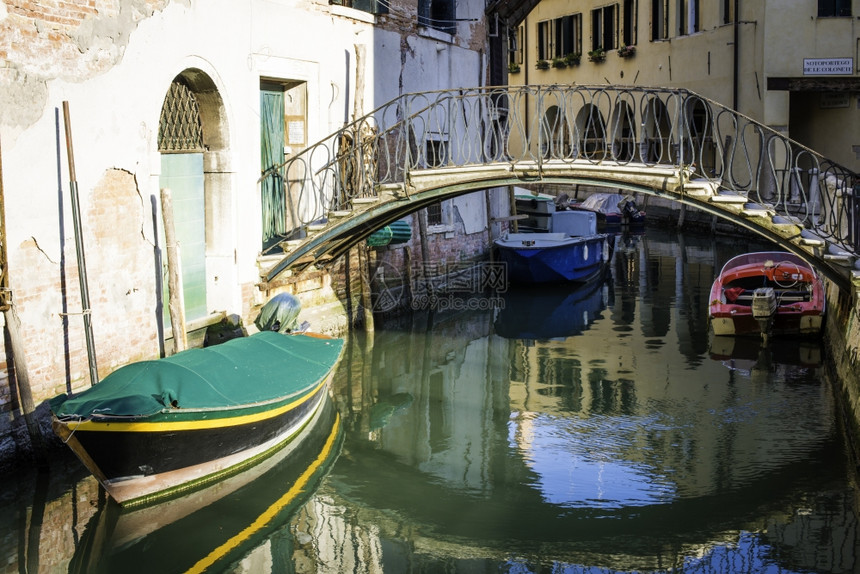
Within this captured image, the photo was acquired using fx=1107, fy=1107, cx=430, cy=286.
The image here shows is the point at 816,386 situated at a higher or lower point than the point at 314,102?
lower

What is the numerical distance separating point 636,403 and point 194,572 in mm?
4764

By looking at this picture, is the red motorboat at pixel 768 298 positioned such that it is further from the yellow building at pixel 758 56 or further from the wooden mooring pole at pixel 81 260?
the wooden mooring pole at pixel 81 260

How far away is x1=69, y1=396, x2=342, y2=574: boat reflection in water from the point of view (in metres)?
6.60

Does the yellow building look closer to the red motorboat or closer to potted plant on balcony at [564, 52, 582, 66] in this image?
potted plant on balcony at [564, 52, 582, 66]

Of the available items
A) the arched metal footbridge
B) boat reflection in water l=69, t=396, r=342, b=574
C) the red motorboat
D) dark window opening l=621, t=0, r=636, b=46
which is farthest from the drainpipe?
boat reflection in water l=69, t=396, r=342, b=574

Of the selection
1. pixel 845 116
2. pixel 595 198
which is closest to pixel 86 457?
pixel 845 116

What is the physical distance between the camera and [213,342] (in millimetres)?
9938

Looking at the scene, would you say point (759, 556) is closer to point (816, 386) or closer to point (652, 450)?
point (652, 450)

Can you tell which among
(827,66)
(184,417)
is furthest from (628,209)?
(184,417)

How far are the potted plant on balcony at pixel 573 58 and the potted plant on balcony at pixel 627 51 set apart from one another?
66.6 inches

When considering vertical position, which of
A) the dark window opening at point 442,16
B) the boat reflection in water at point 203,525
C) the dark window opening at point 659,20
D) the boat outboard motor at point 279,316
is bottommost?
the boat reflection in water at point 203,525

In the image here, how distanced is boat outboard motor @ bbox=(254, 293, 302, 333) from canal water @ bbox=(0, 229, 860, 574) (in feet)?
2.81

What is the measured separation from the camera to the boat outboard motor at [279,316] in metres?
9.83

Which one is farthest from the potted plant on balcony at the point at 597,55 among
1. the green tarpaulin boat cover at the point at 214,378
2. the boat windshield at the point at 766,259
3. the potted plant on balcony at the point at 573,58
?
the green tarpaulin boat cover at the point at 214,378
